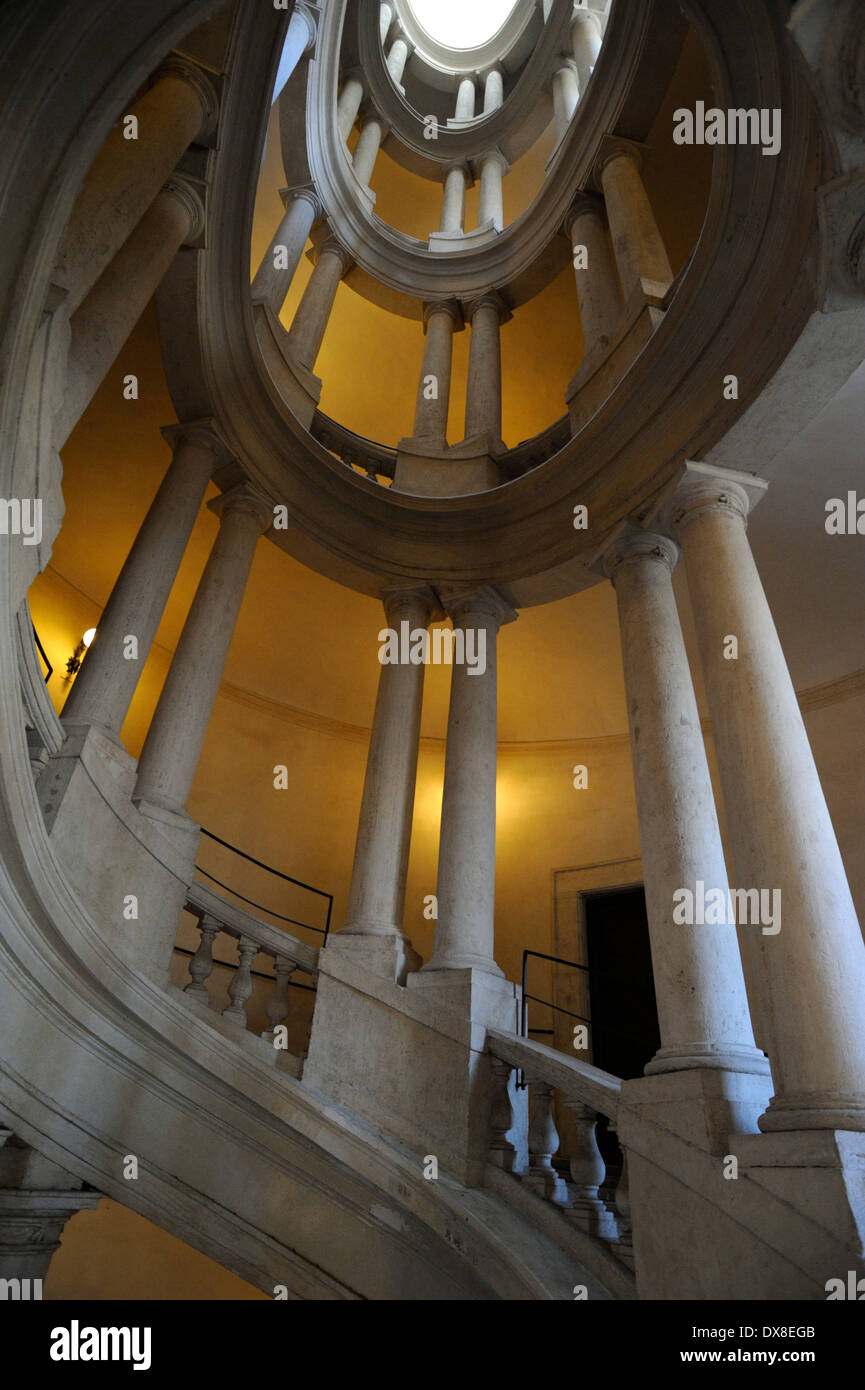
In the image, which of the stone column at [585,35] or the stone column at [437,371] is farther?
the stone column at [585,35]

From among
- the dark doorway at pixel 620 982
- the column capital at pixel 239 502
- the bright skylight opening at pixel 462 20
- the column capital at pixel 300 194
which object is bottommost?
the dark doorway at pixel 620 982

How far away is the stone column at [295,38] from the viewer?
761 centimetres

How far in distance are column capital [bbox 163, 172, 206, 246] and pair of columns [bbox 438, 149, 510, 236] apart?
7.20 metres

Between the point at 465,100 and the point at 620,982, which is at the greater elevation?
the point at 465,100

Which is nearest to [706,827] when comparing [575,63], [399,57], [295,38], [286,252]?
[286,252]

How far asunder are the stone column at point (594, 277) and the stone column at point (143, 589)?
12.6ft

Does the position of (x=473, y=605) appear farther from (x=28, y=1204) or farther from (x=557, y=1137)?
(x=28, y=1204)

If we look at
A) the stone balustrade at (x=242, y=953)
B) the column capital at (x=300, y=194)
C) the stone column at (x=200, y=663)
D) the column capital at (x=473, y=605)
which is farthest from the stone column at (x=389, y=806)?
the column capital at (x=300, y=194)

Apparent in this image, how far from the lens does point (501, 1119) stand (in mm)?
5129

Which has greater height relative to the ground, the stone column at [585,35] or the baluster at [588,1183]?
the stone column at [585,35]

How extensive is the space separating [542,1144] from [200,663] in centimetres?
401

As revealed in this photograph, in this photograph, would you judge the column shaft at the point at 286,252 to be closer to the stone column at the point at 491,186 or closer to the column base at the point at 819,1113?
the stone column at the point at 491,186

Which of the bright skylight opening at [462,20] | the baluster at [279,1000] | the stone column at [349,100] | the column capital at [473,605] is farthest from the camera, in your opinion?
the bright skylight opening at [462,20]

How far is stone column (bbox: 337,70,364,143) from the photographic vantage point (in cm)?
1201
